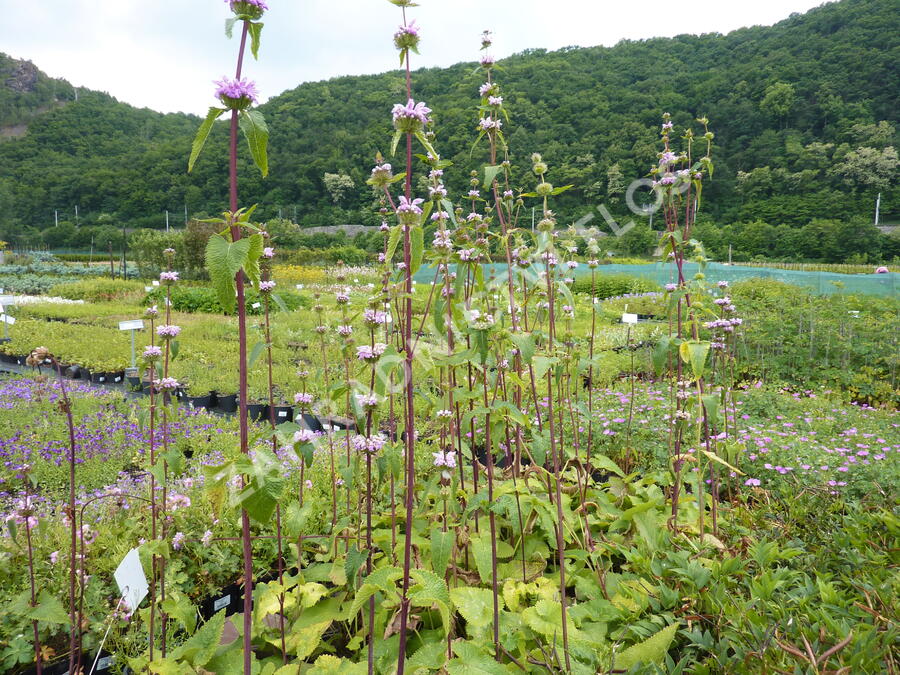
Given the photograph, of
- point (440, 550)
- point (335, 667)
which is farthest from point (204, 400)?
point (440, 550)

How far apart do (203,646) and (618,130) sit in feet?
79.6

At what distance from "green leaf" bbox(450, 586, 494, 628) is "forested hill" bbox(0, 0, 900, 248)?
15.1 m

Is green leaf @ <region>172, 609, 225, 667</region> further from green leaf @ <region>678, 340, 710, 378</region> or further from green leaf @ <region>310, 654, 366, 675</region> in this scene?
green leaf @ <region>678, 340, 710, 378</region>

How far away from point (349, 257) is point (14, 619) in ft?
84.3

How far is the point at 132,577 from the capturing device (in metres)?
1.31

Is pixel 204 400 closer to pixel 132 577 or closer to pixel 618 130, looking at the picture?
pixel 132 577

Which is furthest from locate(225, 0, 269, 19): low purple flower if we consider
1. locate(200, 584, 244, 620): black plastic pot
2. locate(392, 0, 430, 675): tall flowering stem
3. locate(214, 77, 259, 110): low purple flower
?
locate(200, 584, 244, 620): black plastic pot

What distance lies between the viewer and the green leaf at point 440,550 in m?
1.33

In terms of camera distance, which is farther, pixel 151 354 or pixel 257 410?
pixel 257 410

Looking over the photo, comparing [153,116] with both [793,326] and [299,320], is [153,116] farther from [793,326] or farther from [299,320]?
[793,326]

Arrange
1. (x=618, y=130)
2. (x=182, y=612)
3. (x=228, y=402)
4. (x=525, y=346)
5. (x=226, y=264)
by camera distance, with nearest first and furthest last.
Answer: (x=226, y=264) < (x=525, y=346) < (x=182, y=612) < (x=228, y=402) < (x=618, y=130)

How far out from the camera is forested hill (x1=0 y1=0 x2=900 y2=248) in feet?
94.9

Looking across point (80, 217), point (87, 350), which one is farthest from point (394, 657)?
point (80, 217)

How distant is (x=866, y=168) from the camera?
29.6 metres
